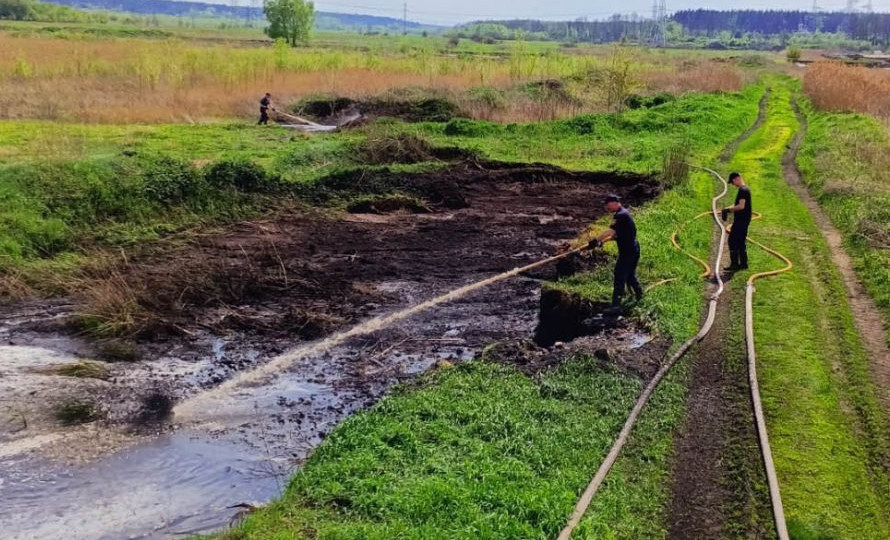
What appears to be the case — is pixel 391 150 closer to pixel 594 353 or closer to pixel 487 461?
pixel 594 353

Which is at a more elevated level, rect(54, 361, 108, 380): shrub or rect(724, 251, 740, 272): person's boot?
rect(724, 251, 740, 272): person's boot

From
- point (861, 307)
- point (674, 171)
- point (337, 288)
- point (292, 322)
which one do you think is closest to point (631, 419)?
point (292, 322)

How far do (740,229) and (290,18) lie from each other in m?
65.8

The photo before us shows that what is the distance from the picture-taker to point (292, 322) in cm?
1180

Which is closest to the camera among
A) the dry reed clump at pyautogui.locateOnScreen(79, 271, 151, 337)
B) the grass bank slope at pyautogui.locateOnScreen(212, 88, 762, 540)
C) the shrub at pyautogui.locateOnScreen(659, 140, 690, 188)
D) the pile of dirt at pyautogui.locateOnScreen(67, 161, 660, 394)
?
the grass bank slope at pyautogui.locateOnScreen(212, 88, 762, 540)

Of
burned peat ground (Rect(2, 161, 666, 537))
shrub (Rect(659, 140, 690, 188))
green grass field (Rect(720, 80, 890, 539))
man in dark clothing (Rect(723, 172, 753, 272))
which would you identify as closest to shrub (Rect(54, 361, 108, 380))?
burned peat ground (Rect(2, 161, 666, 537))

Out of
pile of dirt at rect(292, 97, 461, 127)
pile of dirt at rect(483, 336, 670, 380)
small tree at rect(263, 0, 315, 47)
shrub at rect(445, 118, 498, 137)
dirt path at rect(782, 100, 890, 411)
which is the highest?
small tree at rect(263, 0, 315, 47)

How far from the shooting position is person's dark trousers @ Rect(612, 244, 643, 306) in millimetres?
11500

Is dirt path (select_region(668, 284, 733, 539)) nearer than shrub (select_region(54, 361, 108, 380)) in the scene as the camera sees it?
Yes

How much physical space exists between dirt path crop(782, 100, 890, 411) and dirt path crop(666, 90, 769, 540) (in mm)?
1746

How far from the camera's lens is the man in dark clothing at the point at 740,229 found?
13289 mm

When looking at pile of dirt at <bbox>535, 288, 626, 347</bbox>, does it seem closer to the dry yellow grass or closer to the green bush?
the green bush

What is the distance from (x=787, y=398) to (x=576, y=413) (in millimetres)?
2749

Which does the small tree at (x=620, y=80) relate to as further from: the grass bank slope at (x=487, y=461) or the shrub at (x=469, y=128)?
the grass bank slope at (x=487, y=461)
